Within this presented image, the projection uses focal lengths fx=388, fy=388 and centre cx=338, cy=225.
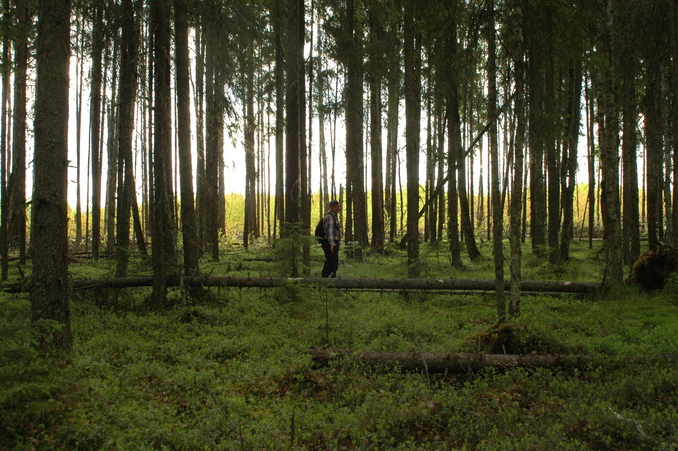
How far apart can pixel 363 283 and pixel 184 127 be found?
5140 millimetres

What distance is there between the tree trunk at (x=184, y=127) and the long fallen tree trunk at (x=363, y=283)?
2.18 feet

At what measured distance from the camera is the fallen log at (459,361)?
450cm

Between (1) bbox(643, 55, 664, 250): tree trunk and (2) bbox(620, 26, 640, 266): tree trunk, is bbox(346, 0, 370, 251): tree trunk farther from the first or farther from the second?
(1) bbox(643, 55, 664, 250): tree trunk

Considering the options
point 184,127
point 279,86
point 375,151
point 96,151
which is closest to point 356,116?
point 375,151

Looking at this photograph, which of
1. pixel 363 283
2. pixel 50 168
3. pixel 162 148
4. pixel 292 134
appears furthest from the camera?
pixel 292 134

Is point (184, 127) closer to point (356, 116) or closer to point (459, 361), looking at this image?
point (459, 361)

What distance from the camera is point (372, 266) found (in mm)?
13125

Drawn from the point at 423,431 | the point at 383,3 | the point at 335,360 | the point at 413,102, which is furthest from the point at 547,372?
the point at 383,3

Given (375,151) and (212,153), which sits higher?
(375,151)

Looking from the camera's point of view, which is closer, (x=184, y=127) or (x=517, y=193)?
(x=517, y=193)

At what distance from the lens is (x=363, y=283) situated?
8.55 m

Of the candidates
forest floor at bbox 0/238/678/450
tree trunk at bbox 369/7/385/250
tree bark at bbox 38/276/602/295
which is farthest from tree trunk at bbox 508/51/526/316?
tree trunk at bbox 369/7/385/250

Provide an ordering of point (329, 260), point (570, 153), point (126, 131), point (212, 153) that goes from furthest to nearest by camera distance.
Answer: point (212, 153) → point (570, 153) → point (329, 260) → point (126, 131)

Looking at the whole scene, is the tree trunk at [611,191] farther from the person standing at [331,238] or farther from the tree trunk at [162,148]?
the tree trunk at [162,148]
